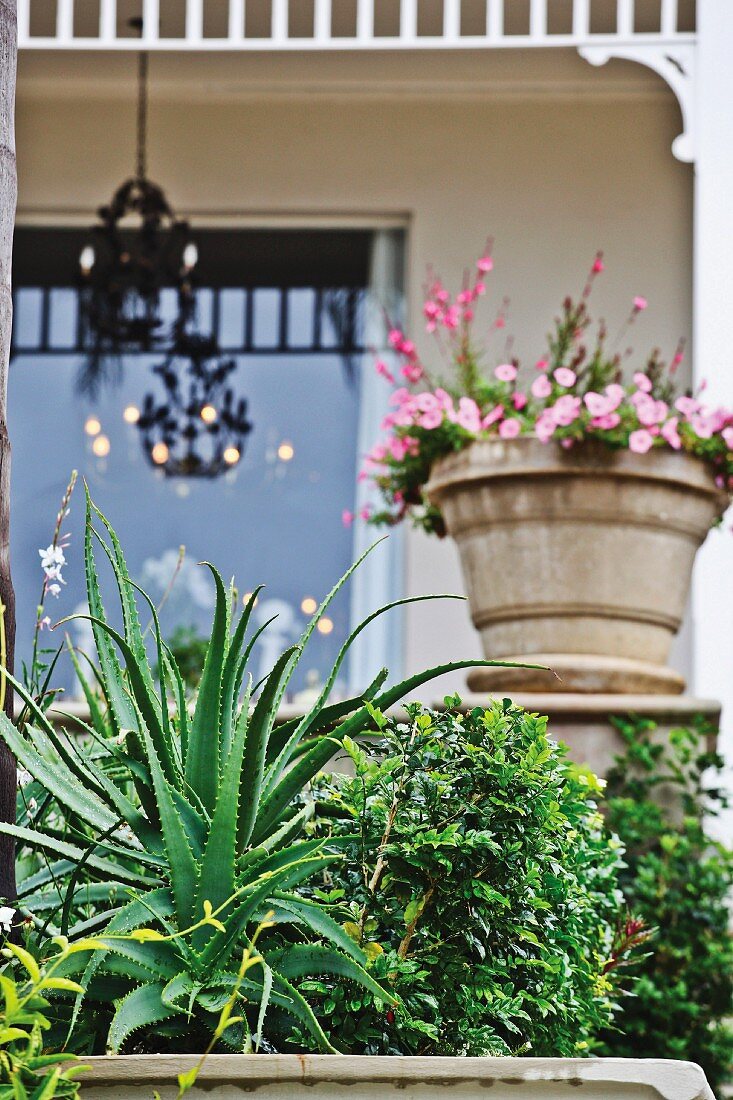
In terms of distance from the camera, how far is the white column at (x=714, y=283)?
3.34 m

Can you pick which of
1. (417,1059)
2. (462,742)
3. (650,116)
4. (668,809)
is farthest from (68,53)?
(417,1059)

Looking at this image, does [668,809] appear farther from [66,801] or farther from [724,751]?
[66,801]

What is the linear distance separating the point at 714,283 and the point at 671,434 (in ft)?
3.09

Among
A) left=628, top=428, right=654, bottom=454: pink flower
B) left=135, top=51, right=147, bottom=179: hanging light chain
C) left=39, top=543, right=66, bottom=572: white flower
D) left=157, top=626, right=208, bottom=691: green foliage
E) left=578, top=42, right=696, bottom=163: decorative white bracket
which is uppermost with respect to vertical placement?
left=135, top=51, right=147, bottom=179: hanging light chain

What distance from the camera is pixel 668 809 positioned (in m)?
2.64

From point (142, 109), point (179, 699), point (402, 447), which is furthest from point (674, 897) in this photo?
point (142, 109)

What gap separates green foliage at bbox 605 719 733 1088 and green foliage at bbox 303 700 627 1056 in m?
0.99

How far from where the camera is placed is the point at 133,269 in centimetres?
463

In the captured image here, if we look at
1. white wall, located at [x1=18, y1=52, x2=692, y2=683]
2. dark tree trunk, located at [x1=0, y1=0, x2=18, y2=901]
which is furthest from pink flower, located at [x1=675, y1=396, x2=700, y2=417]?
white wall, located at [x1=18, y1=52, x2=692, y2=683]

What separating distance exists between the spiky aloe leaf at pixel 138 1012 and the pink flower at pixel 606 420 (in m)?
1.68

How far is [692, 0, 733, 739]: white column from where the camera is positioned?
11.0 ft

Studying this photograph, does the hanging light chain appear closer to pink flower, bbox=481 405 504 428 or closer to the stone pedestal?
pink flower, bbox=481 405 504 428

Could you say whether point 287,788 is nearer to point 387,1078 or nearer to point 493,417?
point 387,1078

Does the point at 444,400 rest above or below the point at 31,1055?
above
